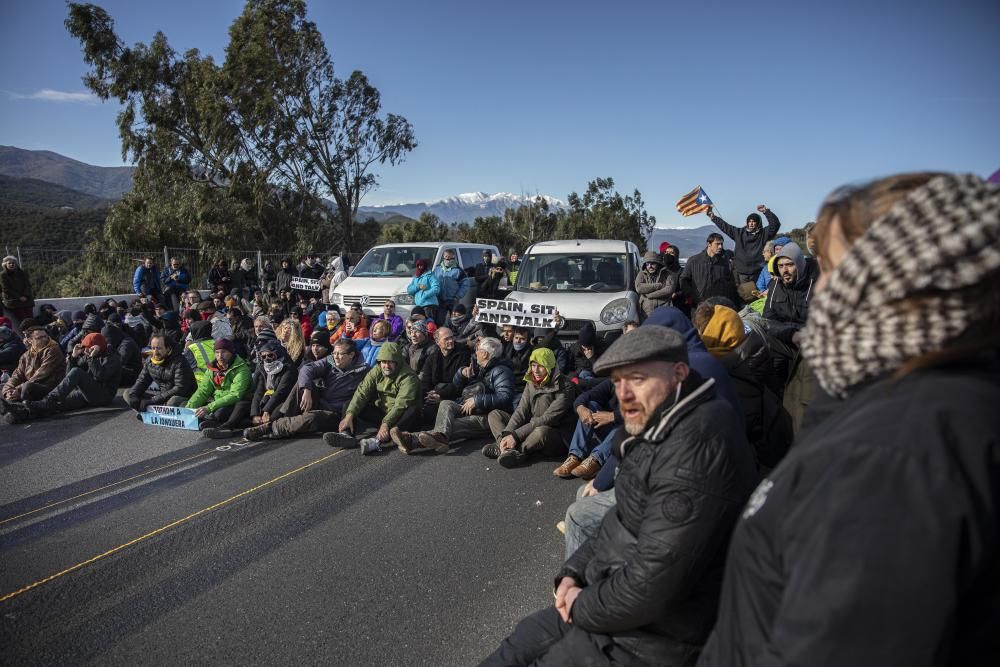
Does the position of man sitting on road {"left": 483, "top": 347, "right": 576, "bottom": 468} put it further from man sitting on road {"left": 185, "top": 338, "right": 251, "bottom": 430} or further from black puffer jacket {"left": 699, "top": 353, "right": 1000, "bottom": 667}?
black puffer jacket {"left": 699, "top": 353, "right": 1000, "bottom": 667}

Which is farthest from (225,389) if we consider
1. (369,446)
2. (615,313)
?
(615,313)

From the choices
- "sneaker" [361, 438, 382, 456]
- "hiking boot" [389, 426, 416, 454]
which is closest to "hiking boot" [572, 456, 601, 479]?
"hiking boot" [389, 426, 416, 454]

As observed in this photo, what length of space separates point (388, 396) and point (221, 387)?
97.5 inches

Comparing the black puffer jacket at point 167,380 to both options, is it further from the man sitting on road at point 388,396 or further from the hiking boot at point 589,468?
the hiking boot at point 589,468

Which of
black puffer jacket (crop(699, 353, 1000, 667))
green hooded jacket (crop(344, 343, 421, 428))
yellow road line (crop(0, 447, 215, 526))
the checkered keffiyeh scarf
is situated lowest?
yellow road line (crop(0, 447, 215, 526))

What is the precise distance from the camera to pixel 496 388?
7117 millimetres

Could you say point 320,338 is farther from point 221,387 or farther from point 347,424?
point 347,424

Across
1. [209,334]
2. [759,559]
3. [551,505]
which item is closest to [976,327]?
[759,559]

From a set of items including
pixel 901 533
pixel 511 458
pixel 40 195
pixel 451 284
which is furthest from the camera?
pixel 40 195

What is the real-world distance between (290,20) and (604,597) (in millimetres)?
33706

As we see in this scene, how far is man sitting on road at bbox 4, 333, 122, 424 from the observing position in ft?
28.5

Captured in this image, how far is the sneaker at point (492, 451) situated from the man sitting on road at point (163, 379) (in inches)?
186

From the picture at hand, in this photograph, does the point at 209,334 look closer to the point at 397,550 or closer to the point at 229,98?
the point at 397,550

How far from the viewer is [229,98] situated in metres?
28.9
